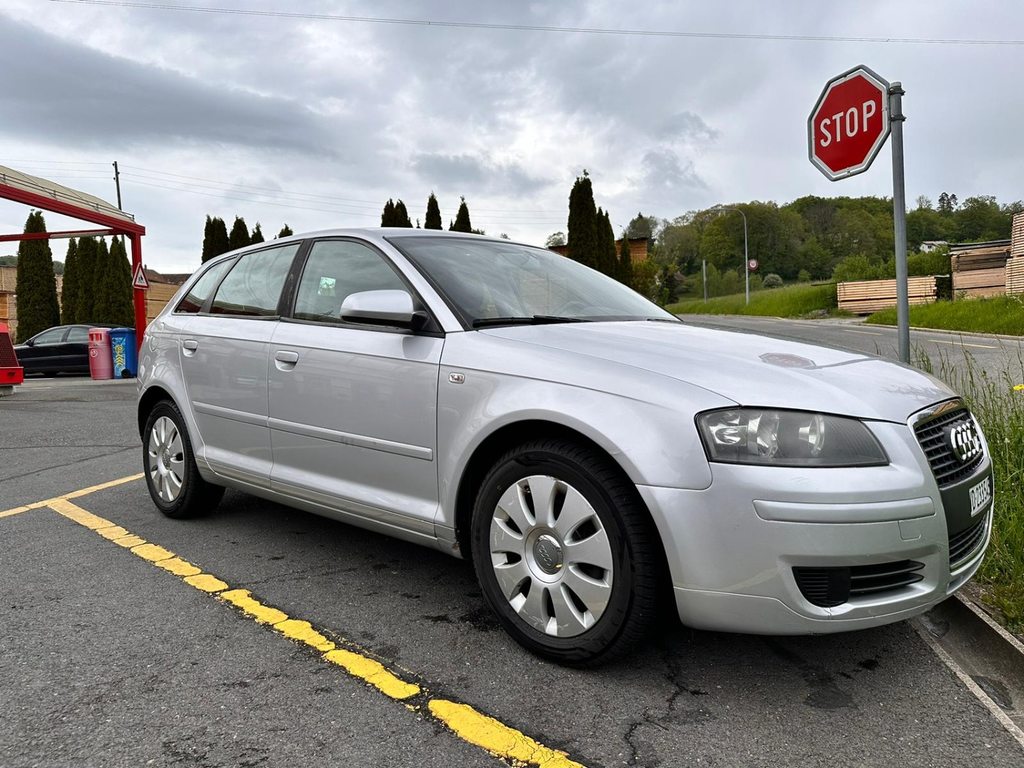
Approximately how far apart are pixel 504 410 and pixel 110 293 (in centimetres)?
3158

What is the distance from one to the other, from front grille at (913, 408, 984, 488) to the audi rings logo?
15 mm

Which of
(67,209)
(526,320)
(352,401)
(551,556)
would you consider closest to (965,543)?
(551,556)

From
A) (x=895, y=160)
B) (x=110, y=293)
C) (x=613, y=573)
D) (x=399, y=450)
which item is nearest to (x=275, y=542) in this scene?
(x=399, y=450)

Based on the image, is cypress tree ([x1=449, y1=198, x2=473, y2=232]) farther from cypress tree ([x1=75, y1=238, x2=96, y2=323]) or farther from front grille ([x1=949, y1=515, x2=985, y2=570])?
front grille ([x1=949, y1=515, x2=985, y2=570])

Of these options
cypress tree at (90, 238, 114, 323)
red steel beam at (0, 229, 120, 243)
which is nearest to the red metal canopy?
red steel beam at (0, 229, 120, 243)

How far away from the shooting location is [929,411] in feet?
7.97

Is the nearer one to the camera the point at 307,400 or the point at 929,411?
the point at 929,411

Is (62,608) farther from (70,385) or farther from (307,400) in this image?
(70,385)

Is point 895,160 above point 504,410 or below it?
above

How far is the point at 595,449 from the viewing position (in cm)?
240

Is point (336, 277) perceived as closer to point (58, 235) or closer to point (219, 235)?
point (58, 235)

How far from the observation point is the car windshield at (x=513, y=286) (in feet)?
9.91

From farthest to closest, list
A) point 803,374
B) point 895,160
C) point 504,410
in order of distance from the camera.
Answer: point 895,160
point 504,410
point 803,374

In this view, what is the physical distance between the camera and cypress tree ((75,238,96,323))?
30.9m
